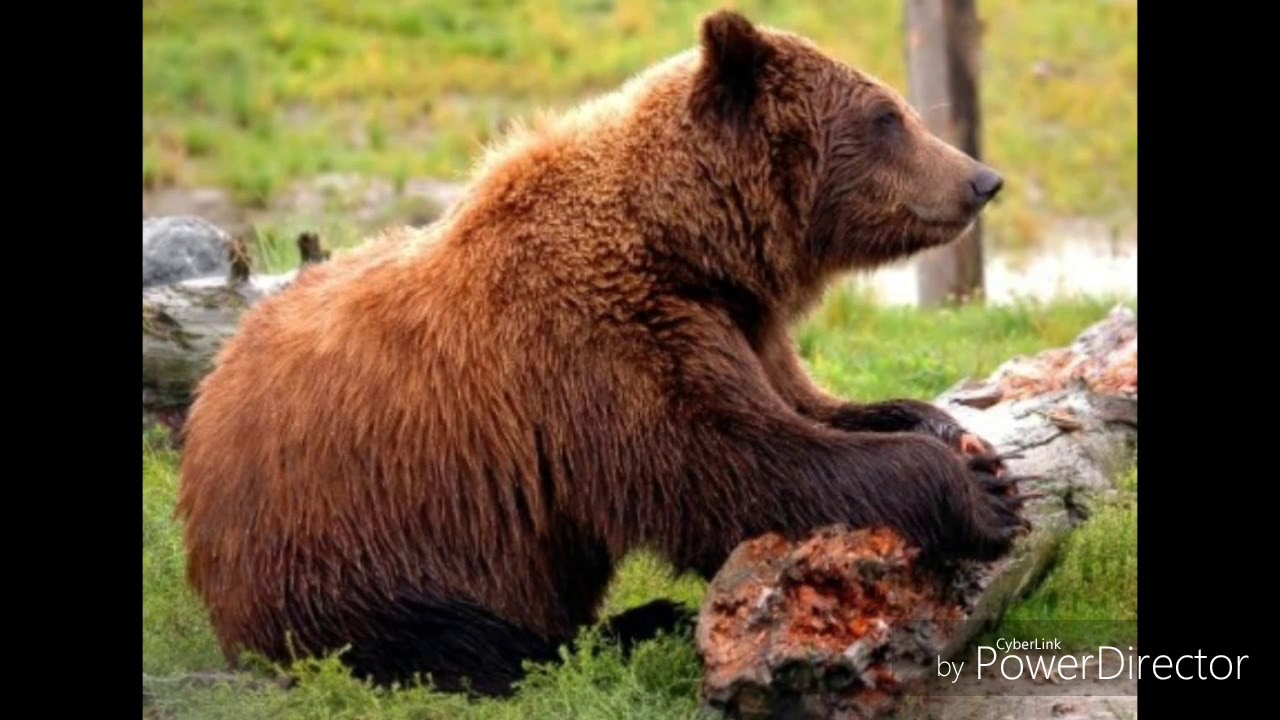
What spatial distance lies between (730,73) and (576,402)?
1.14 meters

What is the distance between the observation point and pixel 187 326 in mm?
8586

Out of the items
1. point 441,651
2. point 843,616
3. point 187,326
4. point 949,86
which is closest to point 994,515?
point 843,616

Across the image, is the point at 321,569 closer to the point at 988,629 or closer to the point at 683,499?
the point at 683,499

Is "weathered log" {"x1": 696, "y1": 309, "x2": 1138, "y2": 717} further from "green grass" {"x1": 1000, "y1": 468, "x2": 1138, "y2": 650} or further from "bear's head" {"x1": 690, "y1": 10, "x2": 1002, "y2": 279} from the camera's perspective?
"bear's head" {"x1": 690, "y1": 10, "x2": 1002, "y2": 279}

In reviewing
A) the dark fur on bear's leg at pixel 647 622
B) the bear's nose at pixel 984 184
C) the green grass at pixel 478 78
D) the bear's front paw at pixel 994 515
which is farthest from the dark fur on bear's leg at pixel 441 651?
the green grass at pixel 478 78

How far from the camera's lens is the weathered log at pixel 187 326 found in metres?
8.52

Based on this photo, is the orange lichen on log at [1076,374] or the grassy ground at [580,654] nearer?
the grassy ground at [580,654]

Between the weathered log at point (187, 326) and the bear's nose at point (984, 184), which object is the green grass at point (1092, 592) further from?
the weathered log at point (187, 326)

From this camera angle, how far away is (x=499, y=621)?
247 inches

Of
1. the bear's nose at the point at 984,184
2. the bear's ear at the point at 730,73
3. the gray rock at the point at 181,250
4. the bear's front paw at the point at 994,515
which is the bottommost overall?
the bear's front paw at the point at 994,515

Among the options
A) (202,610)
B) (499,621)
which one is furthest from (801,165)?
(202,610)

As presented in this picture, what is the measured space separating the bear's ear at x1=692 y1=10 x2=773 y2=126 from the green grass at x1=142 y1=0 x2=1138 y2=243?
10270mm

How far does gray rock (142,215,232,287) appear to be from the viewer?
378 inches

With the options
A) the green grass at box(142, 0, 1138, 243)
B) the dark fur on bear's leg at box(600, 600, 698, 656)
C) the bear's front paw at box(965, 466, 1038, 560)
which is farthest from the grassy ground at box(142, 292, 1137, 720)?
the green grass at box(142, 0, 1138, 243)
